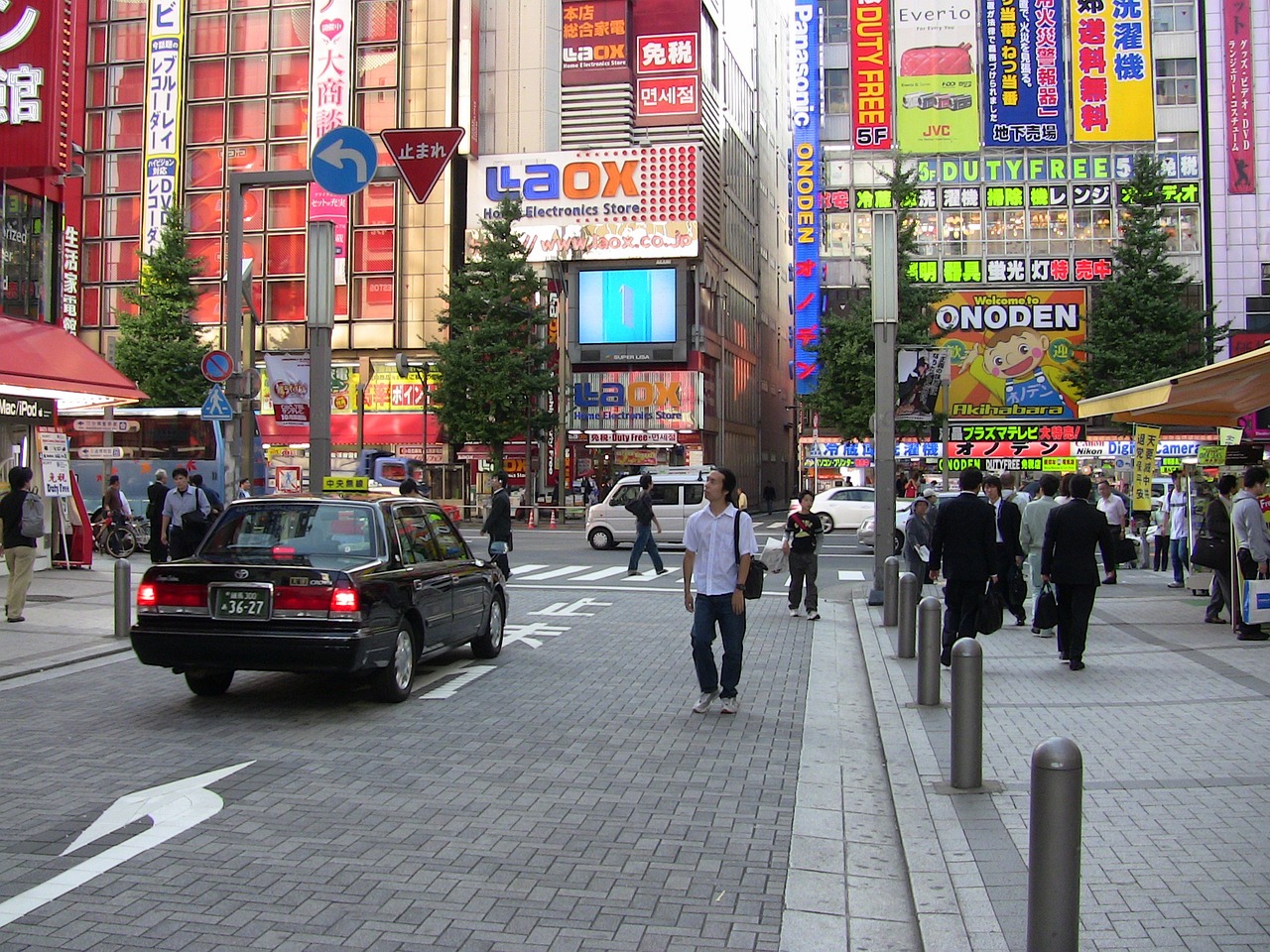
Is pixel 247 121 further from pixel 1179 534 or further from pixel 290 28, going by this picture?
pixel 1179 534

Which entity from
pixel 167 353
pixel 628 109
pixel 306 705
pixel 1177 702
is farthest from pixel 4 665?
pixel 628 109

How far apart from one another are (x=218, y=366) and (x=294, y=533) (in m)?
5.76

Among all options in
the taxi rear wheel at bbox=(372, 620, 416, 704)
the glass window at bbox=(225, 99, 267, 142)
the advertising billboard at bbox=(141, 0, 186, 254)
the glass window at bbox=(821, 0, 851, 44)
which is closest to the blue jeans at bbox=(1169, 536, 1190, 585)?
the taxi rear wheel at bbox=(372, 620, 416, 704)

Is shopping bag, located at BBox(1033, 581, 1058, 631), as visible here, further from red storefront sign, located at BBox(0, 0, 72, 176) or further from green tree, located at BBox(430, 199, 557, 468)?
green tree, located at BBox(430, 199, 557, 468)

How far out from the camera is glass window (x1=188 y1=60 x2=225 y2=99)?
5372 centimetres

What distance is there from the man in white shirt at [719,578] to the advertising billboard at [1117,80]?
4822 centimetres

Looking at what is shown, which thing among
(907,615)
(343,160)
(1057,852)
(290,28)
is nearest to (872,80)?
(290,28)

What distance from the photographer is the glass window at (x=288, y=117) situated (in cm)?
5294

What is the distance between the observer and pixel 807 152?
51.4m

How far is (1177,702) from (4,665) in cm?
983

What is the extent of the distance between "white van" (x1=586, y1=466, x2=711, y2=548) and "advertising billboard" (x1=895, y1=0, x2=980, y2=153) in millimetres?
28054

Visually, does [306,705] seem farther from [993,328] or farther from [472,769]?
[993,328]

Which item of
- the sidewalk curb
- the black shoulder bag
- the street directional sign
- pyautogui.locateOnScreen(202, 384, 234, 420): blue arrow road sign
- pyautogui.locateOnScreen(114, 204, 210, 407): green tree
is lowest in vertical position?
the sidewalk curb

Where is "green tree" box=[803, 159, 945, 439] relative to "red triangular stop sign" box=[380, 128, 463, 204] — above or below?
above
